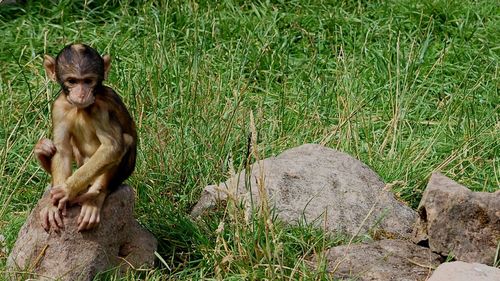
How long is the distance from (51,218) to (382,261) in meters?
1.67

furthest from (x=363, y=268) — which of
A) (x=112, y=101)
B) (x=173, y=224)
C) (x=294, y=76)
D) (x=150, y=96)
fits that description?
(x=294, y=76)

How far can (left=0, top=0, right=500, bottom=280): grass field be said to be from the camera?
21.2 feet

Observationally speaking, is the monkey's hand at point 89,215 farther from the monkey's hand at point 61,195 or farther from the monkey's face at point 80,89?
the monkey's face at point 80,89

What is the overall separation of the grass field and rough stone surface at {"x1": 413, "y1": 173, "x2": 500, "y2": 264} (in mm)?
242

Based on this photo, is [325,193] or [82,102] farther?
[325,193]

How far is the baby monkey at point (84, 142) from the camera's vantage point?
5.70m

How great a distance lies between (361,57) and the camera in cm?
870

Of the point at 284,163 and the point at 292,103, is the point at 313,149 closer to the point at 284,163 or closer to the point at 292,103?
the point at 284,163

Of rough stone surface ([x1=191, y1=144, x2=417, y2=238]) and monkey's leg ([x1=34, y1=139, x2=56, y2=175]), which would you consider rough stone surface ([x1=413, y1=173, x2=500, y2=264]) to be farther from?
monkey's leg ([x1=34, y1=139, x2=56, y2=175])

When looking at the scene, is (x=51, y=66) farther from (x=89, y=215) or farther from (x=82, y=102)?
(x=89, y=215)

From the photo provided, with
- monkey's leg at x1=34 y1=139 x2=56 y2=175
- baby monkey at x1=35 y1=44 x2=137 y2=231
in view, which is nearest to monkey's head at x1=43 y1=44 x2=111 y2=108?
baby monkey at x1=35 y1=44 x2=137 y2=231

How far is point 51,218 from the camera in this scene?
5801 millimetres

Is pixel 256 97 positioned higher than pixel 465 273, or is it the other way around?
pixel 465 273

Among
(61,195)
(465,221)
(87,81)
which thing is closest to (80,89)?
(87,81)
